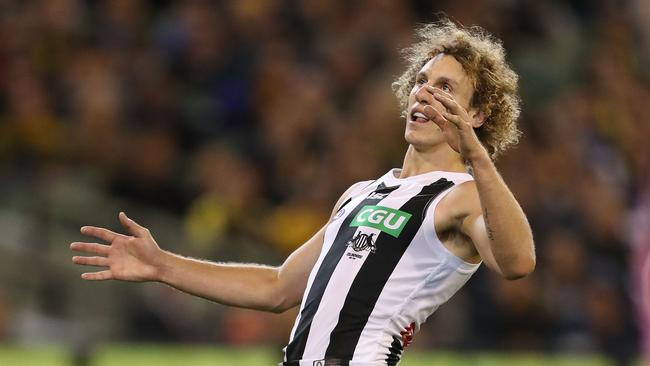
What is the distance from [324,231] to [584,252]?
567 cm

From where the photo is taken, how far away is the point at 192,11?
11508 mm

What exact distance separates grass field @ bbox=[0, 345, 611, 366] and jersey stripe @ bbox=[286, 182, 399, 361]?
381 centimetres

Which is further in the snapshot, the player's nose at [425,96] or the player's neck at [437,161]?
the player's neck at [437,161]

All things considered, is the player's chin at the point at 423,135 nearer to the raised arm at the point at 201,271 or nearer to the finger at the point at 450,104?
the raised arm at the point at 201,271

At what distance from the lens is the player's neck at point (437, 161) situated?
4.79 meters

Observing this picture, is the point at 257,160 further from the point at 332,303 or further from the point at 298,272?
the point at 332,303

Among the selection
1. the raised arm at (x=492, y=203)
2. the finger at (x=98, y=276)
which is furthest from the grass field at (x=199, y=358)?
the raised arm at (x=492, y=203)

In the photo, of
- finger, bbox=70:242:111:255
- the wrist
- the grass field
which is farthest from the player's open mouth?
the grass field

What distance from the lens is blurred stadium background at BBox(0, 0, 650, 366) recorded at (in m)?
→ 9.42

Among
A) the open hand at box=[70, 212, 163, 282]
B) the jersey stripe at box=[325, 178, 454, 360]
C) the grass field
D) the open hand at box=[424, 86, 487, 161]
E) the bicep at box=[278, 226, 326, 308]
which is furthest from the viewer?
the grass field

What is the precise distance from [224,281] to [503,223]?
1296 mm

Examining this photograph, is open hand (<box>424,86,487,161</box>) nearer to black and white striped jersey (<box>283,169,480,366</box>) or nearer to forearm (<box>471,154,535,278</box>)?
forearm (<box>471,154,535,278</box>)

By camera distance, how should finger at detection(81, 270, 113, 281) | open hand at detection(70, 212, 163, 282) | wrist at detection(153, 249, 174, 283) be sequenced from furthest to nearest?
1. wrist at detection(153, 249, 174, 283)
2. open hand at detection(70, 212, 163, 282)
3. finger at detection(81, 270, 113, 281)

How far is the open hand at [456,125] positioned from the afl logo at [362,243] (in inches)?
22.2
